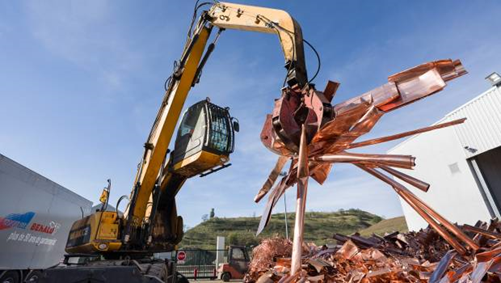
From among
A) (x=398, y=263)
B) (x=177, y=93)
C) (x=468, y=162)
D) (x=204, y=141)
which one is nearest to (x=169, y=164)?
(x=204, y=141)

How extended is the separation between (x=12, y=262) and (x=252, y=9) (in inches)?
365

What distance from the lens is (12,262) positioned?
727 cm

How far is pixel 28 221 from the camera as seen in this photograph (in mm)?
7934

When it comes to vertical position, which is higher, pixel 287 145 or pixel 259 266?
pixel 287 145

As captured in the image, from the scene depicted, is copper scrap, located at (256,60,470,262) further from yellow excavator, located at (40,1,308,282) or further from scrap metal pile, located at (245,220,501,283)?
yellow excavator, located at (40,1,308,282)

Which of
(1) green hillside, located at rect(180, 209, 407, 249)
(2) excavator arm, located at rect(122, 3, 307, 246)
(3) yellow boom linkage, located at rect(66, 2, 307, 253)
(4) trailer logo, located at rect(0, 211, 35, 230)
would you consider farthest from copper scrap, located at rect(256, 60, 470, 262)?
(1) green hillside, located at rect(180, 209, 407, 249)

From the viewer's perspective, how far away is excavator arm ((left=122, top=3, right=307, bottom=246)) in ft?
19.1

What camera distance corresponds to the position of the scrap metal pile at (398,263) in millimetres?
1839

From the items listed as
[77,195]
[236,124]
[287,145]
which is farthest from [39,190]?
[287,145]

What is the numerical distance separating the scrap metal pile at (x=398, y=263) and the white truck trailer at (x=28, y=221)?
6.06 meters

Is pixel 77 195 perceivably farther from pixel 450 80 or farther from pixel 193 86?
pixel 450 80

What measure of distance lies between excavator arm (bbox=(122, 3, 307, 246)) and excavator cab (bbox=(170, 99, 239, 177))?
1.31ft

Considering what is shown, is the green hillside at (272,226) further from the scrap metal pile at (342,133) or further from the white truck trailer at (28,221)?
the scrap metal pile at (342,133)

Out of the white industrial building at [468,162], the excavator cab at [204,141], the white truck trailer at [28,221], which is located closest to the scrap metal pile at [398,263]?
the excavator cab at [204,141]
